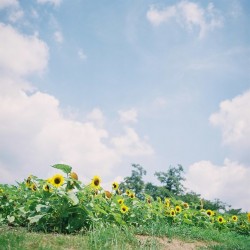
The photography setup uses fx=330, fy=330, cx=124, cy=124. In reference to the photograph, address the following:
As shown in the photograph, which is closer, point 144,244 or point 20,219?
point 144,244

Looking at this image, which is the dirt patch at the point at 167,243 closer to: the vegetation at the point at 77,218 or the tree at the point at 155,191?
the vegetation at the point at 77,218

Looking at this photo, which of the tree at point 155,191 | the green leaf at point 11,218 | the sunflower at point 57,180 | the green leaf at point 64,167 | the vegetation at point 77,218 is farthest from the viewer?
the tree at point 155,191

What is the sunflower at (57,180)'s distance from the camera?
6.55 meters

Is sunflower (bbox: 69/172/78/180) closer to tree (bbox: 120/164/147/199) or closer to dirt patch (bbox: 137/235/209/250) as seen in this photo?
dirt patch (bbox: 137/235/209/250)

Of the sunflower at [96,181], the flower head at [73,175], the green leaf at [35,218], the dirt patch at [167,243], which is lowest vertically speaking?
the dirt patch at [167,243]

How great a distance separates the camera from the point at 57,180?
6.59 metres

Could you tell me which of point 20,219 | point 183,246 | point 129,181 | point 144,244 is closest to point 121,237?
point 144,244

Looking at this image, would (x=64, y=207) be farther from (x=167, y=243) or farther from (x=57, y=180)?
(x=167, y=243)

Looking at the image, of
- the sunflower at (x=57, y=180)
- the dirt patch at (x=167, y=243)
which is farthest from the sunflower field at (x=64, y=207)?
the dirt patch at (x=167, y=243)

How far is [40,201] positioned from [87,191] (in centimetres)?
105

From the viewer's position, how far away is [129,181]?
205 feet

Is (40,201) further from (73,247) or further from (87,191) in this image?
(73,247)

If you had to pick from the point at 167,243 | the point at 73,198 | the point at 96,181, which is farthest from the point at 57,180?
the point at 167,243

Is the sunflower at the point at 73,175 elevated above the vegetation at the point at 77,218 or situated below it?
above
